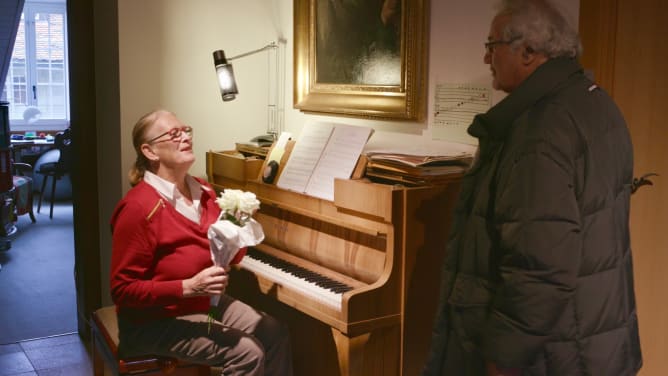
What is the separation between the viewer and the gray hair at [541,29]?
1826 mm

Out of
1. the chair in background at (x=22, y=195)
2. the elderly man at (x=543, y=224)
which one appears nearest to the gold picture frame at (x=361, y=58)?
the elderly man at (x=543, y=224)

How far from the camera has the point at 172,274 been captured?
8.55ft

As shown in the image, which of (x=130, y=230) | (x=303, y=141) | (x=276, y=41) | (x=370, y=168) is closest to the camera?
→ (x=130, y=230)

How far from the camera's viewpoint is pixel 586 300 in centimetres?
174

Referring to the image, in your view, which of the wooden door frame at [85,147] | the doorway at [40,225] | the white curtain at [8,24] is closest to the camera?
the wooden door frame at [85,147]

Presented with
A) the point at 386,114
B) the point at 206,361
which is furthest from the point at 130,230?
the point at 386,114

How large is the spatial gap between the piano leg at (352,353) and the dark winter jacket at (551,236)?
2.36 feet

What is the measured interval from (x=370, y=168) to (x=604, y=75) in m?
0.89

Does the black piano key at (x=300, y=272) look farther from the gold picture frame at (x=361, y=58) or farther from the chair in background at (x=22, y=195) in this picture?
the chair in background at (x=22, y=195)

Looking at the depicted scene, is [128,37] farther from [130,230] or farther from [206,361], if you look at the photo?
[206,361]

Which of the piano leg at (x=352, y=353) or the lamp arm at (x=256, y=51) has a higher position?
the lamp arm at (x=256, y=51)

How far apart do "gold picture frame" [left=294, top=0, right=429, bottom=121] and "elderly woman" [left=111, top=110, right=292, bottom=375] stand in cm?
91

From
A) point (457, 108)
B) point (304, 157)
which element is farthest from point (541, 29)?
point (304, 157)

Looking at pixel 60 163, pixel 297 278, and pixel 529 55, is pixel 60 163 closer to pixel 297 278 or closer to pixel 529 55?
pixel 297 278
